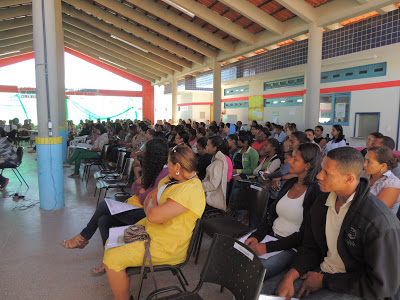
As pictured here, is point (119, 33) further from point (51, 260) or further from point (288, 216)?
point (288, 216)

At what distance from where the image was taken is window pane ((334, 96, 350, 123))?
26.5 feet

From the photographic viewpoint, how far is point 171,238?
195 centimetres

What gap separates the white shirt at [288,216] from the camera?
2.08 m

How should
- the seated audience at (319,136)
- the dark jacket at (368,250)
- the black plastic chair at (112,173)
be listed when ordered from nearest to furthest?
the dark jacket at (368,250) → the black plastic chair at (112,173) → the seated audience at (319,136)

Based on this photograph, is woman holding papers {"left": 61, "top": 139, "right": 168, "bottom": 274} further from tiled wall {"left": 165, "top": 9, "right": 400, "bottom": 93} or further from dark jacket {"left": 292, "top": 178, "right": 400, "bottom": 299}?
tiled wall {"left": 165, "top": 9, "right": 400, "bottom": 93}

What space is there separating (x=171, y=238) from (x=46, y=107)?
3278mm

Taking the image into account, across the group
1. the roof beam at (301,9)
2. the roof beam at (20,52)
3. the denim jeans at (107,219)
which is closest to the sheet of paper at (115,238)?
the denim jeans at (107,219)

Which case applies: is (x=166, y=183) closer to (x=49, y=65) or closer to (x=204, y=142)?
(x=204, y=142)

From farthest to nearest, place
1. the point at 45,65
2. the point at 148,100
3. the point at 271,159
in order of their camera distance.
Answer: the point at 148,100
the point at 45,65
the point at 271,159

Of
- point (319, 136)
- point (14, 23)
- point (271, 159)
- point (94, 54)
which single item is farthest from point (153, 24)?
point (94, 54)

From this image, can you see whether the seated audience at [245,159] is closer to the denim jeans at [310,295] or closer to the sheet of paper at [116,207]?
the sheet of paper at [116,207]

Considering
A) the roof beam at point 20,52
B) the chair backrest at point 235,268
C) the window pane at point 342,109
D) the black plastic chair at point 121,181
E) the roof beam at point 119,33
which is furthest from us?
the roof beam at point 20,52

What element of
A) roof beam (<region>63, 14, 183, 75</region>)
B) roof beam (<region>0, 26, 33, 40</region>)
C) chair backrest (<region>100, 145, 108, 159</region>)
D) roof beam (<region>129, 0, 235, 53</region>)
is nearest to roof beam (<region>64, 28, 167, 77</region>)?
roof beam (<region>63, 14, 183, 75</region>)

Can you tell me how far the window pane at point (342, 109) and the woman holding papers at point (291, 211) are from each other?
6794 mm
